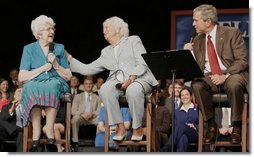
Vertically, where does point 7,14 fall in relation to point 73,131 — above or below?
above

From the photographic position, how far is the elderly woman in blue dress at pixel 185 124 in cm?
1211

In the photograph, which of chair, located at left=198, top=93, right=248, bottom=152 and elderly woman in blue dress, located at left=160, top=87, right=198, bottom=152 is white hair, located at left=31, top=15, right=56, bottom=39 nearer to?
elderly woman in blue dress, located at left=160, top=87, right=198, bottom=152

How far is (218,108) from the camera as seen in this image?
484 inches

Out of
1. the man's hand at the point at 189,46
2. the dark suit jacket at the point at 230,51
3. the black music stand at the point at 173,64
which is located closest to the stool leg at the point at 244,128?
the dark suit jacket at the point at 230,51

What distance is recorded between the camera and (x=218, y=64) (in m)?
12.3

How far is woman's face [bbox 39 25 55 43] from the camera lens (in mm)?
12750

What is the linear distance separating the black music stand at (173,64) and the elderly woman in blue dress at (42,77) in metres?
1.47

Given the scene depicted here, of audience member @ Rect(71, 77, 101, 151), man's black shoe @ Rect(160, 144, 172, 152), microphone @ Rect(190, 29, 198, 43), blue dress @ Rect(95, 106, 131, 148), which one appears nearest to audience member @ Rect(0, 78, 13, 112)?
audience member @ Rect(71, 77, 101, 151)

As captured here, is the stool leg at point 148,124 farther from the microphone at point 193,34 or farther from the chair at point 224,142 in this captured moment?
the microphone at point 193,34

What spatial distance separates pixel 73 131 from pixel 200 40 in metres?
2.03

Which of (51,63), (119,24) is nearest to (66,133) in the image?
(51,63)

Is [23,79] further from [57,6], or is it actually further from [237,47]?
[237,47]

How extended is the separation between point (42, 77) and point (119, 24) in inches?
48.5

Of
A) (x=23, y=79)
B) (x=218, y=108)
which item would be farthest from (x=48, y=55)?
(x=218, y=108)
